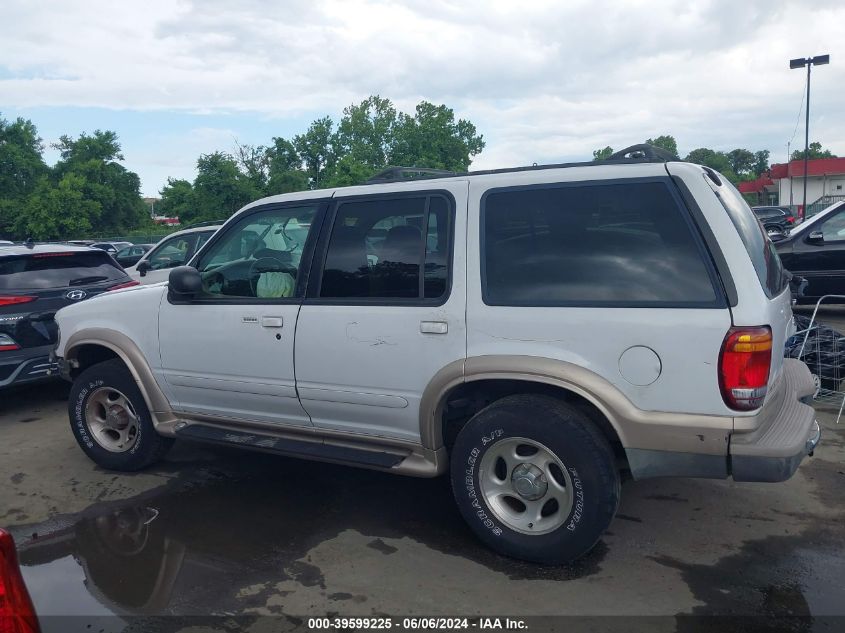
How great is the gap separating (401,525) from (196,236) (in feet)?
23.9

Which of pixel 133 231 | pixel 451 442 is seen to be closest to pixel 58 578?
Answer: pixel 451 442

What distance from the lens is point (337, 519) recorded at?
167 inches

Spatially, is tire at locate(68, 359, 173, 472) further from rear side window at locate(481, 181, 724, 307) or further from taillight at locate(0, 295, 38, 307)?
rear side window at locate(481, 181, 724, 307)

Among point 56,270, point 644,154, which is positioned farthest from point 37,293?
point 644,154

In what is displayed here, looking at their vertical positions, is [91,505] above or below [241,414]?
below

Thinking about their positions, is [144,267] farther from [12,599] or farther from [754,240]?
[12,599]

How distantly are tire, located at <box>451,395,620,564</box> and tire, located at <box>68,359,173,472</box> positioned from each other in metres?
2.42

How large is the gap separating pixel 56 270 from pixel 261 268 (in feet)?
12.3

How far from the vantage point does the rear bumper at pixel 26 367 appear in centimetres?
630

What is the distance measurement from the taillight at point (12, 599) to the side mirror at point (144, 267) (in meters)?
8.73

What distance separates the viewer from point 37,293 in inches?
263

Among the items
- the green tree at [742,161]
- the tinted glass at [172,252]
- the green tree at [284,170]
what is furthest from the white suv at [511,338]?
the green tree at [742,161]

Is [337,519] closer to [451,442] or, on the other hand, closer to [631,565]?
[451,442]

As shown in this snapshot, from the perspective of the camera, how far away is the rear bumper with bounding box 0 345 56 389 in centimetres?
630
